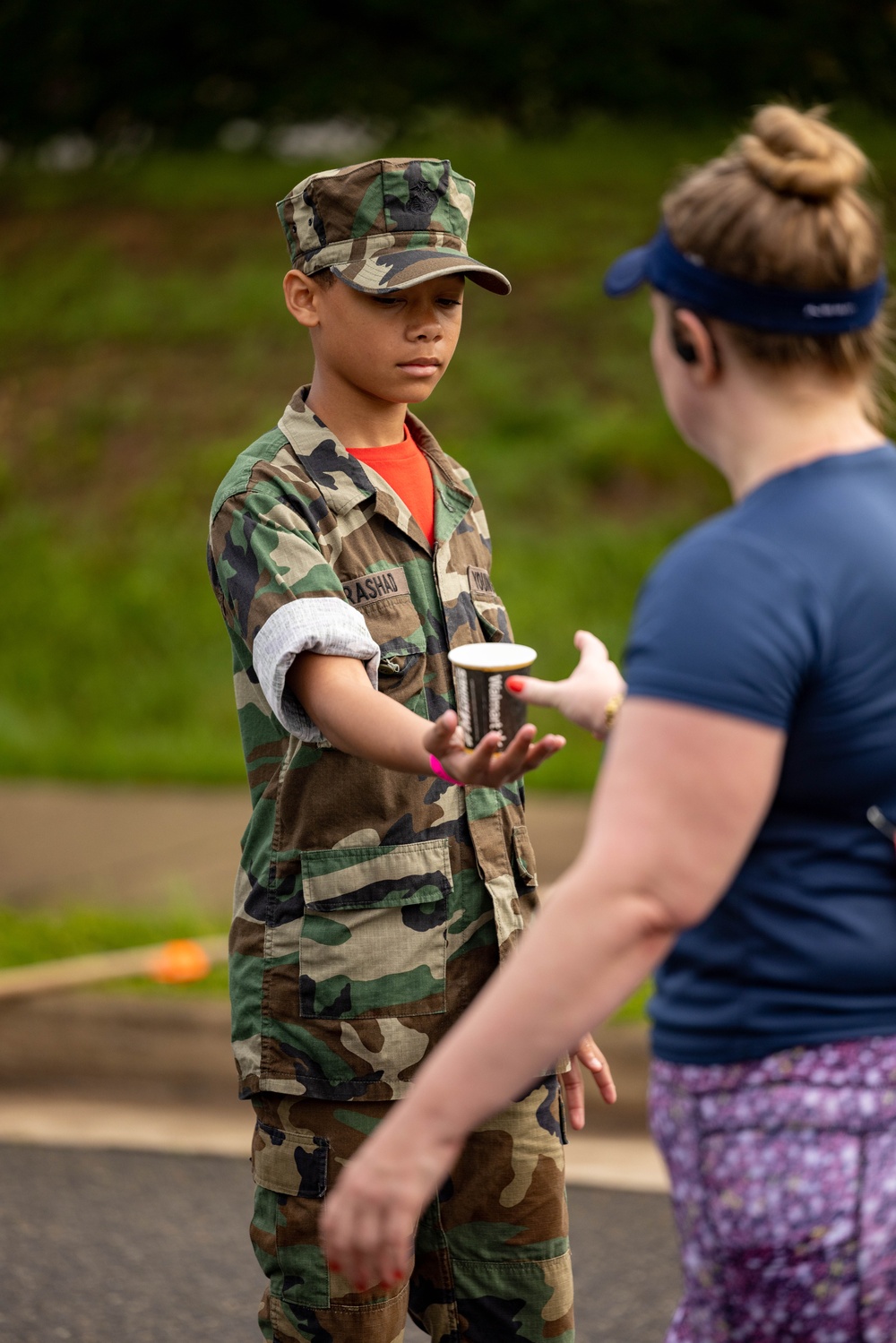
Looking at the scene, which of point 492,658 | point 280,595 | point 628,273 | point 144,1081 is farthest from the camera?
point 144,1081

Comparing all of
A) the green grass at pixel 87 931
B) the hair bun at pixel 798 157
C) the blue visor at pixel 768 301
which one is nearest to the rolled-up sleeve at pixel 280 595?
the blue visor at pixel 768 301

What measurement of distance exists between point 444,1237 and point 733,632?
142 centimetres

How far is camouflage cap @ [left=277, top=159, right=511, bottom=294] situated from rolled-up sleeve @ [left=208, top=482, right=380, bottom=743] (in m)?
0.39

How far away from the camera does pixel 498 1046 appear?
1684 millimetres

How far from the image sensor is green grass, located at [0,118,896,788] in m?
8.85

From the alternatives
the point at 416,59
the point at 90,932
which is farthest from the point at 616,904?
the point at 416,59

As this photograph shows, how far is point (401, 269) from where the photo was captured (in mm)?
2635

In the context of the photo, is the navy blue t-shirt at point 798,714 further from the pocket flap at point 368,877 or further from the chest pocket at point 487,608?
the chest pocket at point 487,608

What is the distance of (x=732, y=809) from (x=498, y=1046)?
330 millimetres

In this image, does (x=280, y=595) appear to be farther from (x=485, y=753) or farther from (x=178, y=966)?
(x=178, y=966)

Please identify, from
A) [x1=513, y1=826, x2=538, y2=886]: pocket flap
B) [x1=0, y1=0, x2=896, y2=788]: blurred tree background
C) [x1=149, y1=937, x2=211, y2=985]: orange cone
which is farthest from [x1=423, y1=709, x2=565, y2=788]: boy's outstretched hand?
[x1=0, y1=0, x2=896, y2=788]: blurred tree background

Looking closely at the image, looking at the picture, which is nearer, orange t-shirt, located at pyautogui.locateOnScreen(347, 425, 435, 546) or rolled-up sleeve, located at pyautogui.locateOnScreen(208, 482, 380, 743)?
rolled-up sleeve, located at pyautogui.locateOnScreen(208, 482, 380, 743)

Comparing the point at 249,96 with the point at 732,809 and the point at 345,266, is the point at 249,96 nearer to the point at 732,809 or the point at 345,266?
the point at 345,266

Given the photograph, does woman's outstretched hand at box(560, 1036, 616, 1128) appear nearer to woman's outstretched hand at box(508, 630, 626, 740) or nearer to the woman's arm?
woman's outstretched hand at box(508, 630, 626, 740)
